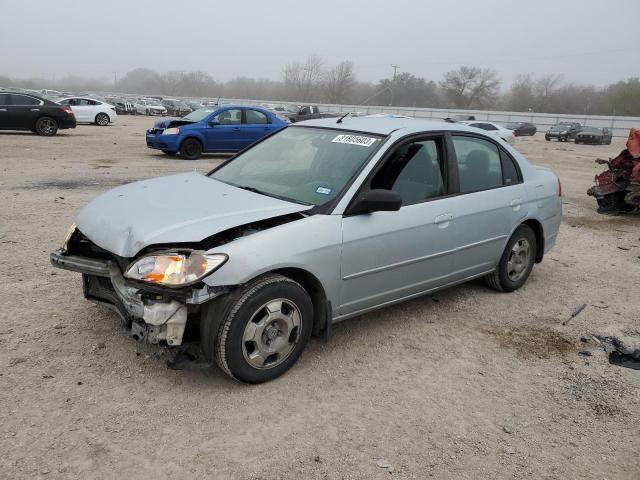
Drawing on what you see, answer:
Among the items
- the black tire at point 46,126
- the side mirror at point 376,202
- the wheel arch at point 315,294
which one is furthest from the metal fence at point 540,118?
the wheel arch at point 315,294

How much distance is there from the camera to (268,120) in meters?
15.2

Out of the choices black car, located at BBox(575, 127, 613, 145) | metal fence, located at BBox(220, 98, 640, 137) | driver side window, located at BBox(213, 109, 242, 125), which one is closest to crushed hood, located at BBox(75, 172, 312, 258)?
driver side window, located at BBox(213, 109, 242, 125)

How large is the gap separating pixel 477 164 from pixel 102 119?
26.4m

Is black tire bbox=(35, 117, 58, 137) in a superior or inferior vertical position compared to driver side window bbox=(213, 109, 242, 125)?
inferior

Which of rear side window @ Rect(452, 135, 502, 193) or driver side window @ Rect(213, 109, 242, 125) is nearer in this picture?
rear side window @ Rect(452, 135, 502, 193)

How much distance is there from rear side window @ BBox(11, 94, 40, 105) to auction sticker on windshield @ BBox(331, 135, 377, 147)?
17463 millimetres

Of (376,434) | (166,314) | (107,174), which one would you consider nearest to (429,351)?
(376,434)

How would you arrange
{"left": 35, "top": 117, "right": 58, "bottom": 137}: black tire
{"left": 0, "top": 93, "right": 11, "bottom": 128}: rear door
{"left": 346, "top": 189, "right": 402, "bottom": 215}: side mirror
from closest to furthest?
{"left": 346, "top": 189, "right": 402, "bottom": 215}: side mirror
{"left": 0, "top": 93, "right": 11, "bottom": 128}: rear door
{"left": 35, "top": 117, "right": 58, "bottom": 137}: black tire

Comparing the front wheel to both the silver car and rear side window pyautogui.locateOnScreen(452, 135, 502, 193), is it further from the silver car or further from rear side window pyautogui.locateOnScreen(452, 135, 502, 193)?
rear side window pyautogui.locateOnScreen(452, 135, 502, 193)

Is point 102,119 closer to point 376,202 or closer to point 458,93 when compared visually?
point 376,202

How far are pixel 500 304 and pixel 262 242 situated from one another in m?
2.73

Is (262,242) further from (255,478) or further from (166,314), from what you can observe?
(255,478)

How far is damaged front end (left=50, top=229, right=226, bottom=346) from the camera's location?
2.95m

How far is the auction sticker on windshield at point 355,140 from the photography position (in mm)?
3965
